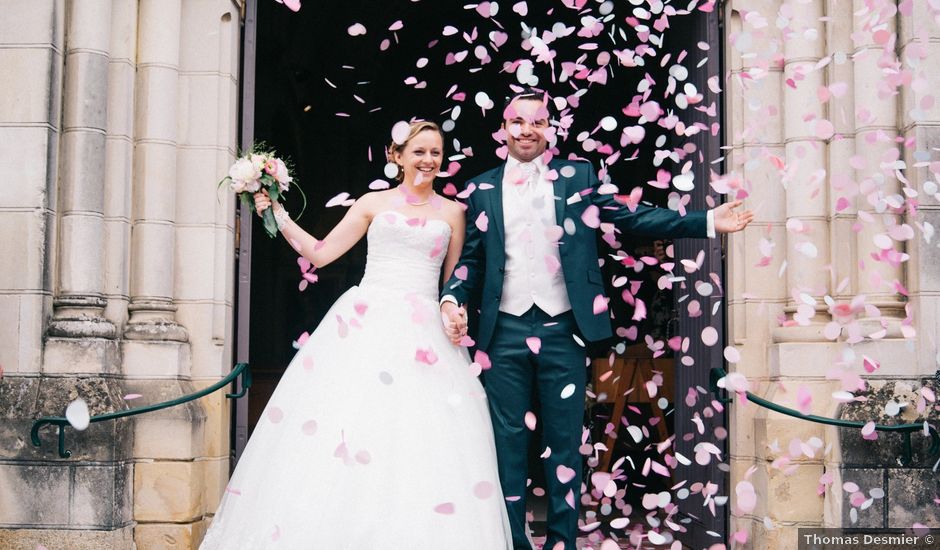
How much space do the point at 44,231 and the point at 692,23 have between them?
150 inches

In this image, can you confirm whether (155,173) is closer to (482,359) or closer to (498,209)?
(498,209)

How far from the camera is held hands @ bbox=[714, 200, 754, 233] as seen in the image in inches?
161

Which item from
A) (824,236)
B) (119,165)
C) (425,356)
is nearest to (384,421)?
(425,356)

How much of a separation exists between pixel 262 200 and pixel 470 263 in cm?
98

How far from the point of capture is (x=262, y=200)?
443 cm

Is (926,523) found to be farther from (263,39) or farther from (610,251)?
(263,39)

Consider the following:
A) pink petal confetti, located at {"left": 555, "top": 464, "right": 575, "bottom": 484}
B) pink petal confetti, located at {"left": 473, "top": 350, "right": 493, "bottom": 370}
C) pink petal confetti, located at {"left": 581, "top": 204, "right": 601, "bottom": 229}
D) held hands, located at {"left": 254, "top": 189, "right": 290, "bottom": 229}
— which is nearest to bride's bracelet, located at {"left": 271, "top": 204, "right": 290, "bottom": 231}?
held hands, located at {"left": 254, "top": 189, "right": 290, "bottom": 229}

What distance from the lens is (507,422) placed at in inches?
168

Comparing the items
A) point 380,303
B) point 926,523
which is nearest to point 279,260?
point 380,303

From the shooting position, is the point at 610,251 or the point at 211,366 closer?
the point at 211,366

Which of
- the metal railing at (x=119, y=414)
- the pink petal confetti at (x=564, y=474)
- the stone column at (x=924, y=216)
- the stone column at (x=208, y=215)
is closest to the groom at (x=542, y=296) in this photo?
the pink petal confetti at (x=564, y=474)

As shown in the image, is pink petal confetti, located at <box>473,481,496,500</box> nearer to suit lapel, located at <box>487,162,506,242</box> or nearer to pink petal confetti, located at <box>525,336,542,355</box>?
pink petal confetti, located at <box>525,336,542,355</box>

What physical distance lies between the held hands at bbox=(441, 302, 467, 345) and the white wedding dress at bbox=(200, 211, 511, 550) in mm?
119

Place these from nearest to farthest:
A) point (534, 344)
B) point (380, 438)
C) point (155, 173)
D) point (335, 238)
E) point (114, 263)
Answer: point (380, 438)
point (534, 344)
point (335, 238)
point (114, 263)
point (155, 173)
